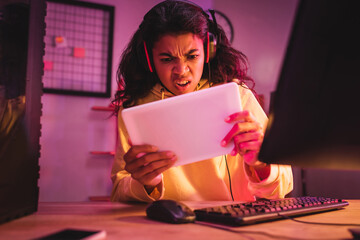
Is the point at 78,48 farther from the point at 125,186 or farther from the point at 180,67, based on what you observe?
the point at 125,186

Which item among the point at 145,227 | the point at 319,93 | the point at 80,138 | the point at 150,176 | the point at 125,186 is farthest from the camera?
the point at 80,138

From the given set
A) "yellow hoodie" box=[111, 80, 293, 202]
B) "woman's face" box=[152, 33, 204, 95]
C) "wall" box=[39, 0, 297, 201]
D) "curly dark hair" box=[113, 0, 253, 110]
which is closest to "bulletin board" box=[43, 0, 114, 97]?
"wall" box=[39, 0, 297, 201]

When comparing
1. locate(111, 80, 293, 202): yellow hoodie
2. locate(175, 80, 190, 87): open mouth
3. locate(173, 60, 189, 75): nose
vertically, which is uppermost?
locate(173, 60, 189, 75): nose

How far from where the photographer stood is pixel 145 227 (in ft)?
1.86

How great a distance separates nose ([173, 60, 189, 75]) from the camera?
3.72 feet

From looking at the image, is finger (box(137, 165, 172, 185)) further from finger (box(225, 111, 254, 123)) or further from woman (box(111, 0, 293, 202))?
finger (box(225, 111, 254, 123))

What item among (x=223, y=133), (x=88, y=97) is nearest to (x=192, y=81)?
(x=223, y=133)

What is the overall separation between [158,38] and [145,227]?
788 mm

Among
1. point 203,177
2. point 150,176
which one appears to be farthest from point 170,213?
point 203,177

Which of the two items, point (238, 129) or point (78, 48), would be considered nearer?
point (238, 129)

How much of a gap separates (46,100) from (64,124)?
0.76 ft

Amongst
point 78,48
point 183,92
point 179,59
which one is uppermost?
point 78,48

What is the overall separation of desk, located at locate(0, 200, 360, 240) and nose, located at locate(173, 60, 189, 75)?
1.86ft

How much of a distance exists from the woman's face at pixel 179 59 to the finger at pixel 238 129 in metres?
0.43
